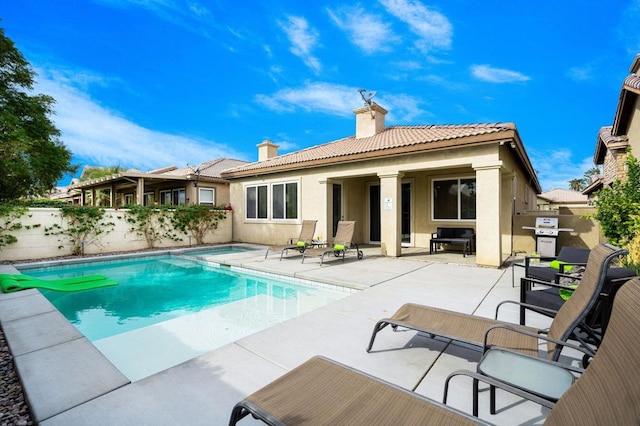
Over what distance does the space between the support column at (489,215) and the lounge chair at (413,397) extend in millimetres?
7602

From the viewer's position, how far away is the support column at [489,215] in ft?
27.4

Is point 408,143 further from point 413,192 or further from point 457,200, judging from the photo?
point 457,200

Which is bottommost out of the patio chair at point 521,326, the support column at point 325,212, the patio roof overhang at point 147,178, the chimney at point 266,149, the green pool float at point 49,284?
the green pool float at point 49,284

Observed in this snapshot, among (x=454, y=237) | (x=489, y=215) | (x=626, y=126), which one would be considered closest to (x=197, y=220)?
(x=454, y=237)

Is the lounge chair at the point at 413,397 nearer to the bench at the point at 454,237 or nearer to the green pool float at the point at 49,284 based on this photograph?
the green pool float at the point at 49,284

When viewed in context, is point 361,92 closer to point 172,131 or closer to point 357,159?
point 357,159

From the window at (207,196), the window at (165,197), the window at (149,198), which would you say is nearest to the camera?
the window at (207,196)

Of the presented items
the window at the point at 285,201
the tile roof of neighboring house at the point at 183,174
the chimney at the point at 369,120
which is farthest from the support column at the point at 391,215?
the tile roof of neighboring house at the point at 183,174

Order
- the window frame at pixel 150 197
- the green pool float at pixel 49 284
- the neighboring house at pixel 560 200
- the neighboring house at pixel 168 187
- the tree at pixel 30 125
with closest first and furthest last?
1. the green pool float at pixel 49 284
2. the tree at pixel 30 125
3. the neighboring house at pixel 168 187
4. the window frame at pixel 150 197
5. the neighboring house at pixel 560 200

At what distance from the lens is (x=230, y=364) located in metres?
3.07

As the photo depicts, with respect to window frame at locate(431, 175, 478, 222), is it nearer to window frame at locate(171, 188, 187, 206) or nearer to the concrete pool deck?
the concrete pool deck

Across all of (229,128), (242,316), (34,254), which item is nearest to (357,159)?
(242,316)

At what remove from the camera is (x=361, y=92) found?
46.6ft

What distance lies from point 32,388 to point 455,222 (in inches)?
475
